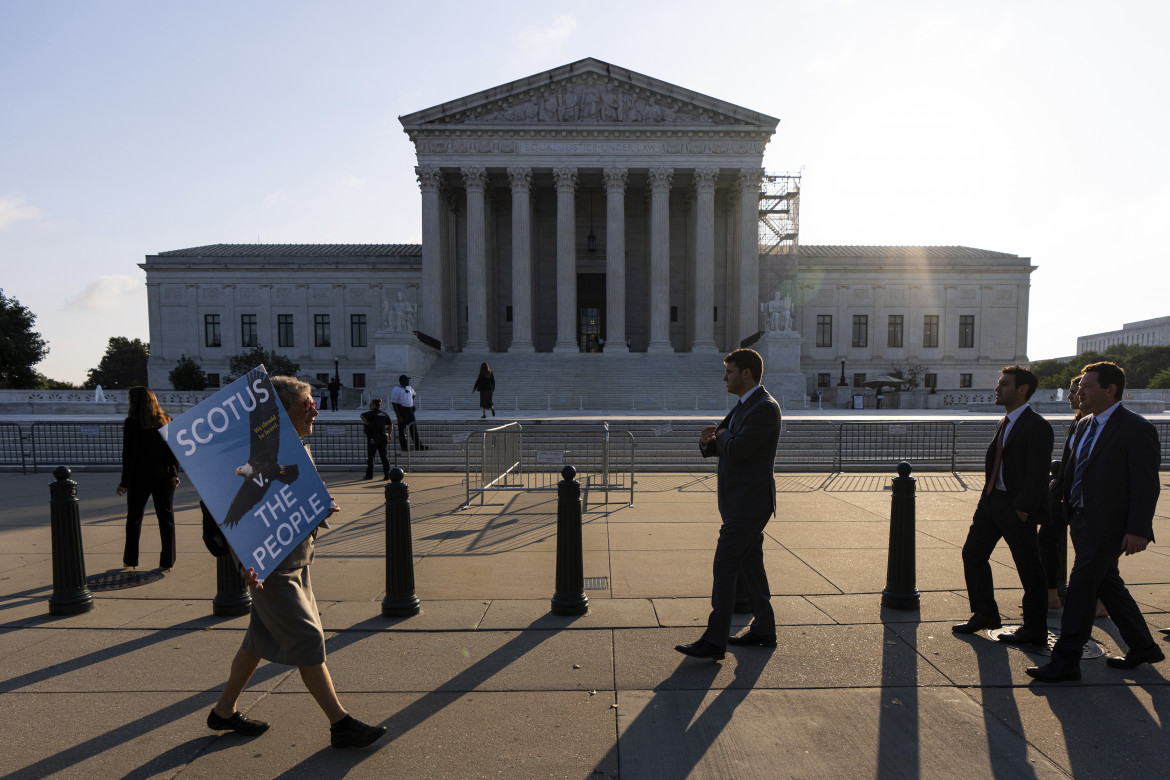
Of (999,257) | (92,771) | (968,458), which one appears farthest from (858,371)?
(92,771)

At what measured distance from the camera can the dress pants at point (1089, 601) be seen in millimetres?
4418

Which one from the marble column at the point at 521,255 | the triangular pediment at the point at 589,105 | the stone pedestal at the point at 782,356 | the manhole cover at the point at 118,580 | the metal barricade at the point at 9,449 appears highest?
the triangular pediment at the point at 589,105

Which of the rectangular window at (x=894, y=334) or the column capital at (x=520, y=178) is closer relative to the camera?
the column capital at (x=520, y=178)

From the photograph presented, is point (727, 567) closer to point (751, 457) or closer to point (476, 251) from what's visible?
point (751, 457)

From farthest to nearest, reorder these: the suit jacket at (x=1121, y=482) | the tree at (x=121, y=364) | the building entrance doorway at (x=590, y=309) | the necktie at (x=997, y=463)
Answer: the tree at (x=121, y=364)
the building entrance doorway at (x=590, y=309)
the necktie at (x=997, y=463)
the suit jacket at (x=1121, y=482)

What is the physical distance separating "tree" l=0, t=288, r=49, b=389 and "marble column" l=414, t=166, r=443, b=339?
36.3 m

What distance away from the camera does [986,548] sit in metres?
5.26

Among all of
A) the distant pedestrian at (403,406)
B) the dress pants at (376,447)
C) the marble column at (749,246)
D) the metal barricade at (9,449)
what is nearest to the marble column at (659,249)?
the marble column at (749,246)

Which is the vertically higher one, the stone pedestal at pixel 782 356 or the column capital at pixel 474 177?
the column capital at pixel 474 177

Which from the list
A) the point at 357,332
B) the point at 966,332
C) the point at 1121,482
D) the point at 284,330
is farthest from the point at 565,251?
the point at 1121,482

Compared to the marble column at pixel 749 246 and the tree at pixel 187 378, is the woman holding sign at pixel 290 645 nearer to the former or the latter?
the marble column at pixel 749 246

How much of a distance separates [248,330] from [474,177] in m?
24.0

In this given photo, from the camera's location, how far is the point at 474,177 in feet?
133

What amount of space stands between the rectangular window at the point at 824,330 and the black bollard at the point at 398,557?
166ft
